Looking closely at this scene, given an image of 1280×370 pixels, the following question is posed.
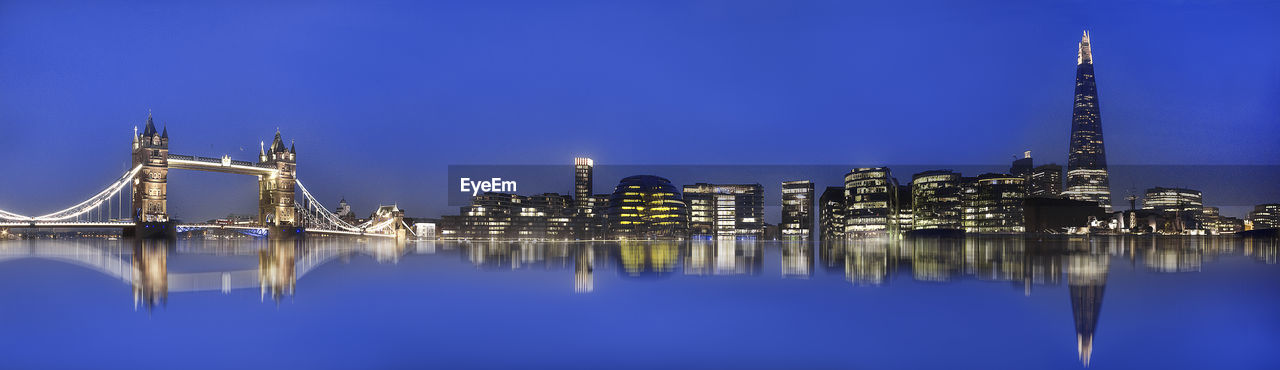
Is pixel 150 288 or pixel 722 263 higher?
pixel 150 288

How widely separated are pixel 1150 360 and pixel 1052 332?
173 centimetres

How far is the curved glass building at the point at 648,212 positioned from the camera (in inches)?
7544

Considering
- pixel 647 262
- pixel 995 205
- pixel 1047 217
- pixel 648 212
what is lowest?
pixel 1047 217

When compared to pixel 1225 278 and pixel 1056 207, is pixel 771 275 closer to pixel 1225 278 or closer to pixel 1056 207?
pixel 1225 278

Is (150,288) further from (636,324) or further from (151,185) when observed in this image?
(151,185)

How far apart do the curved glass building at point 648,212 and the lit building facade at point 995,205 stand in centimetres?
7110

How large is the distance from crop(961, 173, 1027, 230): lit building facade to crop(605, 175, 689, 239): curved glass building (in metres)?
71.1

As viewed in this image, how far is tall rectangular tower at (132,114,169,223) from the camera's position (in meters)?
116

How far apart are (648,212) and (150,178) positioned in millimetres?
108857

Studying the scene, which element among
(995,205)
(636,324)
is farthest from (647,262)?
(995,205)

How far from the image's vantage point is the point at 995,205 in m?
185

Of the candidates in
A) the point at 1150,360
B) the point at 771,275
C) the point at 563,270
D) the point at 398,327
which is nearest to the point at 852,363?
the point at 1150,360

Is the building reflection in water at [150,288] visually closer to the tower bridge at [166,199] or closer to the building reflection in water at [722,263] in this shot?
the building reflection in water at [722,263]

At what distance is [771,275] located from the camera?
24859mm
